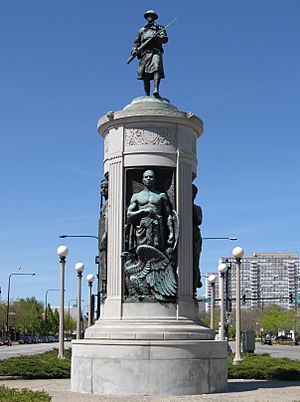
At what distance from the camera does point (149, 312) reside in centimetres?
1628

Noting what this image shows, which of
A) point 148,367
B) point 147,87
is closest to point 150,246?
point 148,367

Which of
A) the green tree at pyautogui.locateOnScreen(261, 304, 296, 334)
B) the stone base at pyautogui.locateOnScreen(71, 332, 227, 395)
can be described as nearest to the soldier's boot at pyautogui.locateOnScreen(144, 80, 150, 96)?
the stone base at pyautogui.locateOnScreen(71, 332, 227, 395)

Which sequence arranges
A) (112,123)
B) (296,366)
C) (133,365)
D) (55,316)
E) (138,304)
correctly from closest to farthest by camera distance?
(133,365)
(138,304)
(112,123)
(296,366)
(55,316)

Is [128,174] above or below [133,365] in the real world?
above

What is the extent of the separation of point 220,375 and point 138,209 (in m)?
4.13

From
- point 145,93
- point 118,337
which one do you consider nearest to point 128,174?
point 145,93

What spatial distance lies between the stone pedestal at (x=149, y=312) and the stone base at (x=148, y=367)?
2 centimetres

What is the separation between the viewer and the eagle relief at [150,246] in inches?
647

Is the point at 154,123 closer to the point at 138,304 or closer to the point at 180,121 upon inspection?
the point at 180,121

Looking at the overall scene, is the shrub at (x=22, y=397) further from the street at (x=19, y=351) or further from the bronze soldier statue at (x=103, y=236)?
the street at (x=19, y=351)

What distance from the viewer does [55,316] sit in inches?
5497

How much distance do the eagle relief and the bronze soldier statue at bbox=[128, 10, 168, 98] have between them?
2.89 meters

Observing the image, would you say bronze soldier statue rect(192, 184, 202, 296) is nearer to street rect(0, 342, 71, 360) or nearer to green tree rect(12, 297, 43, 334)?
street rect(0, 342, 71, 360)

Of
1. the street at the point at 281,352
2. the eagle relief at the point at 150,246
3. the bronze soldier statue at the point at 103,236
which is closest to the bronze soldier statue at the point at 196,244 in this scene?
the eagle relief at the point at 150,246
